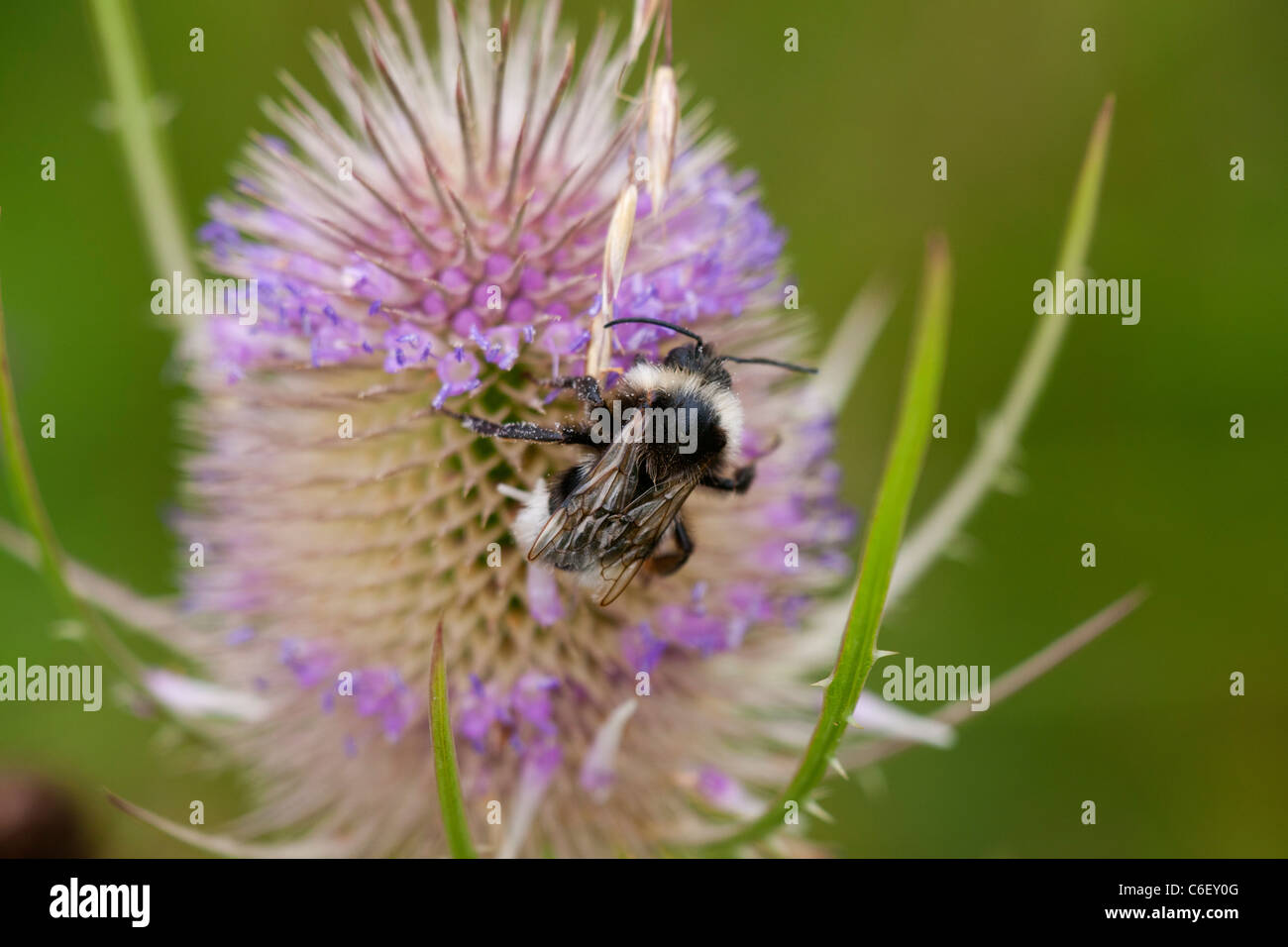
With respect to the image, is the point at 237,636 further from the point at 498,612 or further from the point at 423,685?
the point at 498,612

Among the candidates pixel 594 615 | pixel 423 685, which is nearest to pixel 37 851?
pixel 423 685

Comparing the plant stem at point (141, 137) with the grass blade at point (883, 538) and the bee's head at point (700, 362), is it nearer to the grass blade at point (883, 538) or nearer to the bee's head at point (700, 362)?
the bee's head at point (700, 362)

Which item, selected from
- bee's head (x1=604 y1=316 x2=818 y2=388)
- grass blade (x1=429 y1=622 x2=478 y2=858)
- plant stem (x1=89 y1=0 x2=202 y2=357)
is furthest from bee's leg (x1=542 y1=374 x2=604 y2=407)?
plant stem (x1=89 y1=0 x2=202 y2=357)

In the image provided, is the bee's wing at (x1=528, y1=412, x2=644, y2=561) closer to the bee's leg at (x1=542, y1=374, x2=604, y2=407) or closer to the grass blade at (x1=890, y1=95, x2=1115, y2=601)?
the bee's leg at (x1=542, y1=374, x2=604, y2=407)

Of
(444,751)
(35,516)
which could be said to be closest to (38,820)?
(35,516)

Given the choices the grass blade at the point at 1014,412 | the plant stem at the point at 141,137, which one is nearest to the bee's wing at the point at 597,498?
the grass blade at the point at 1014,412
